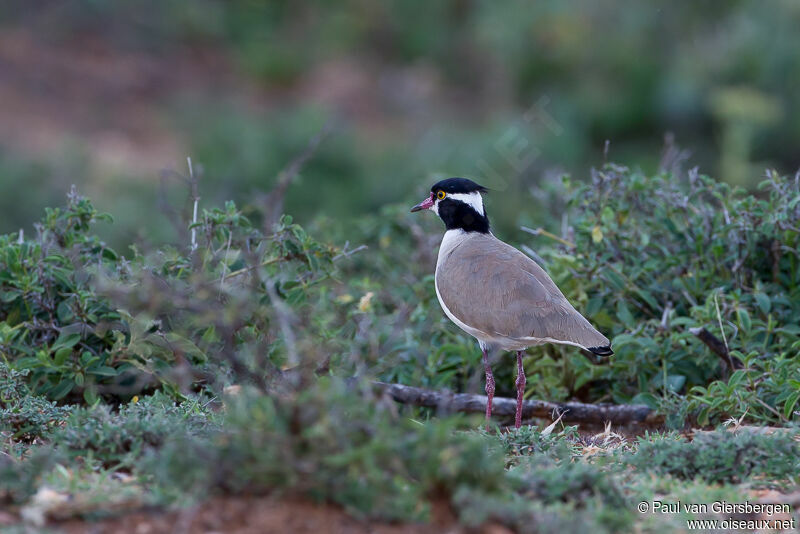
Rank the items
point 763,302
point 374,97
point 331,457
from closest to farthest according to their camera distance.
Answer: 1. point 331,457
2. point 763,302
3. point 374,97

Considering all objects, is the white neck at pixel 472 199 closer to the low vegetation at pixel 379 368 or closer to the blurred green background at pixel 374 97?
the low vegetation at pixel 379 368

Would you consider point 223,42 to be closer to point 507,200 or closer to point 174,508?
point 507,200

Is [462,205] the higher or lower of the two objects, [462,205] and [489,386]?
the higher

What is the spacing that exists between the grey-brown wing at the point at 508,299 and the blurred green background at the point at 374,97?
198cm

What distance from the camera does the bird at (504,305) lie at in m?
5.63

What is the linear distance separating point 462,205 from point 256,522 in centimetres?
350

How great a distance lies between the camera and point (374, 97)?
20.6 meters

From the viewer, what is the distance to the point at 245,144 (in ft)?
48.3

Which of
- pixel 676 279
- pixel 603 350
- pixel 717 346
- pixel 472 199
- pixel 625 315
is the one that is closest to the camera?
pixel 603 350

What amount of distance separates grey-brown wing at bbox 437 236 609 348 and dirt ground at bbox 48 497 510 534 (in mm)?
2207

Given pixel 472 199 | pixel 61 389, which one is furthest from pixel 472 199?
pixel 61 389

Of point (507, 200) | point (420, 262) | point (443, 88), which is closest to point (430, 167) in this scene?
point (507, 200)

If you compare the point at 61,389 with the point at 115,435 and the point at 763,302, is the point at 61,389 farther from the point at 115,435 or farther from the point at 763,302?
the point at 763,302

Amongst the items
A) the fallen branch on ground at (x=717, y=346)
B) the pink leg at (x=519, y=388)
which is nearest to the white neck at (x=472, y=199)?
the pink leg at (x=519, y=388)
